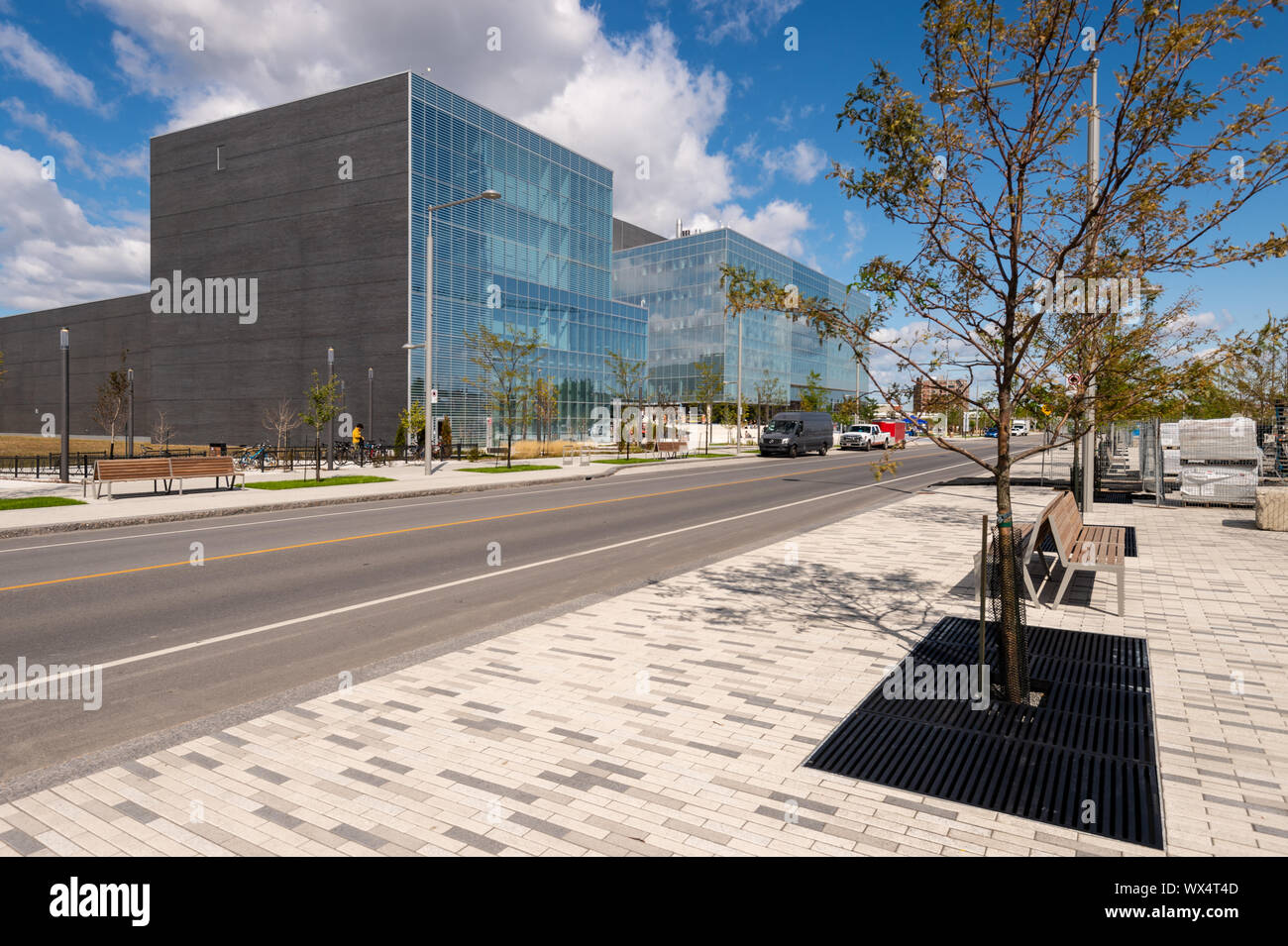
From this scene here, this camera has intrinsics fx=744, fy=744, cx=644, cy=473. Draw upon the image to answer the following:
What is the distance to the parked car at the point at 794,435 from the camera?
40.7 metres

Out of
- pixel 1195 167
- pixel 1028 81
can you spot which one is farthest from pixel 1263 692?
pixel 1028 81

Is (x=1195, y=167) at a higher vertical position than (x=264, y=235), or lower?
lower

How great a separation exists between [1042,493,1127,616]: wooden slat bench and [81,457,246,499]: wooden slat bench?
63.6 feet

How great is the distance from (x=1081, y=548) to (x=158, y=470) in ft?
66.6

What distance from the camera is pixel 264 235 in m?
47.9

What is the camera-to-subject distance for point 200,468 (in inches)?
776

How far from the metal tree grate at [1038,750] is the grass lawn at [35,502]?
18.1 metres

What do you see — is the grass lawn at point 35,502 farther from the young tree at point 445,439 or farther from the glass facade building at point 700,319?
the glass facade building at point 700,319

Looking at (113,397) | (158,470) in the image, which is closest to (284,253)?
(113,397)

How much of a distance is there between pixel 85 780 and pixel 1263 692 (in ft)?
23.7

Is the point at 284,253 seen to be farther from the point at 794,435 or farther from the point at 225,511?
the point at 225,511

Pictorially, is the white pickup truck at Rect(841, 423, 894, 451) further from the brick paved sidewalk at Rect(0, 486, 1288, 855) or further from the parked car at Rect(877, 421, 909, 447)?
the brick paved sidewalk at Rect(0, 486, 1288, 855)

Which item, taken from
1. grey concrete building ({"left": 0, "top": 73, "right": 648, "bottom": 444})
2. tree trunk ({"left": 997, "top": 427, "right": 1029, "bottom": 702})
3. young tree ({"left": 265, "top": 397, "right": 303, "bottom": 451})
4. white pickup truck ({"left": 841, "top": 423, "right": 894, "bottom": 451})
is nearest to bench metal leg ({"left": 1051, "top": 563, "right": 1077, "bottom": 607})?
tree trunk ({"left": 997, "top": 427, "right": 1029, "bottom": 702})
